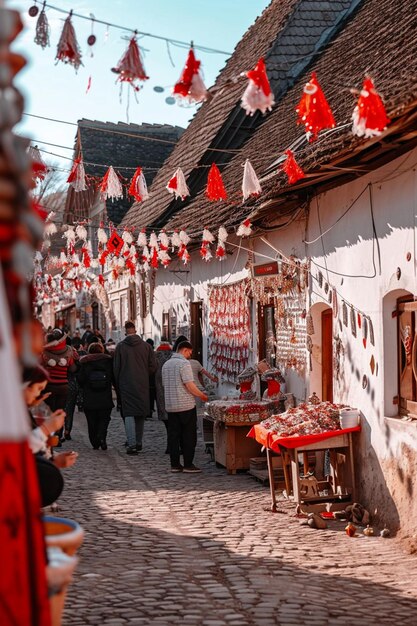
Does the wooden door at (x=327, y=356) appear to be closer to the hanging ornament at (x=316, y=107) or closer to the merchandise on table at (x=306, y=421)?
the merchandise on table at (x=306, y=421)

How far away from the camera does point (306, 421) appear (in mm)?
9727

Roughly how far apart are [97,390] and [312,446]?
572 centimetres

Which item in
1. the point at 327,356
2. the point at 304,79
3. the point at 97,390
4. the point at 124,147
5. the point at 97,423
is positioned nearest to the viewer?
→ the point at 327,356

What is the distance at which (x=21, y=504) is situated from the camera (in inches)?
112

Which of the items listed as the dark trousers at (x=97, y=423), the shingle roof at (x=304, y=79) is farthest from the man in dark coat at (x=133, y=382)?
the shingle roof at (x=304, y=79)

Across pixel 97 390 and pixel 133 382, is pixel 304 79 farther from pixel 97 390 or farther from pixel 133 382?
pixel 97 390

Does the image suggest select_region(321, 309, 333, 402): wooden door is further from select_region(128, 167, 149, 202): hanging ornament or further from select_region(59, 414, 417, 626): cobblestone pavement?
select_region(128, 167, 149, 202): hanging ornament

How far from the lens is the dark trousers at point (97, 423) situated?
14.6 meters

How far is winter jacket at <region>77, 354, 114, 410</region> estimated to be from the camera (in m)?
14.5

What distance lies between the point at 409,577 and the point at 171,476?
5.51 metres

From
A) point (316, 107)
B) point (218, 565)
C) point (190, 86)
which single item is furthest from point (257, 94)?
point (218, 565)

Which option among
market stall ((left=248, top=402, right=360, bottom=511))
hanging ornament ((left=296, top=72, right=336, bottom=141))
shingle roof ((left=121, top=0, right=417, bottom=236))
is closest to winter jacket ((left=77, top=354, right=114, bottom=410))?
shingle roof ((left=121, top=0, right=417, bottom=236))

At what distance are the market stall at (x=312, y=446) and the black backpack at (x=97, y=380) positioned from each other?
15.3 feet

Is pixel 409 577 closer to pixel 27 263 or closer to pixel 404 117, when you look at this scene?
pixel 404 117
